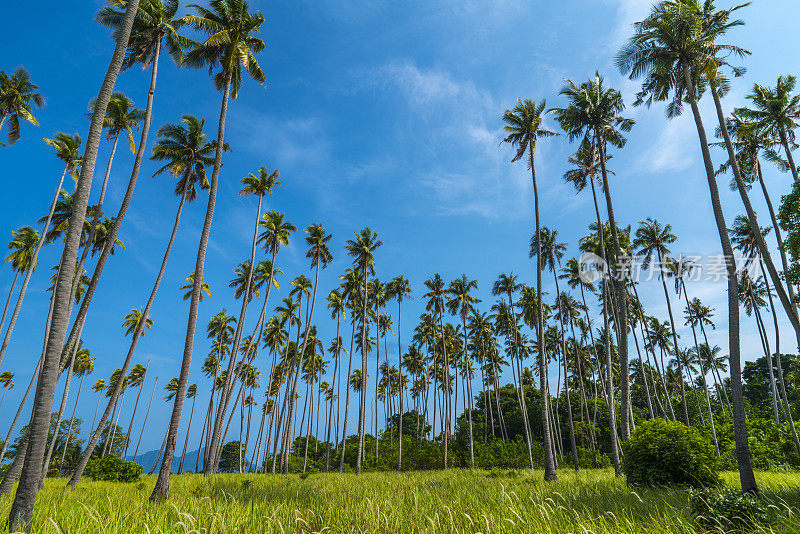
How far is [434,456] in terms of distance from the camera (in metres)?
40.5

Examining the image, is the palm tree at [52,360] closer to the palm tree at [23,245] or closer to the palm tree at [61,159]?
the palm tree at [61,159]

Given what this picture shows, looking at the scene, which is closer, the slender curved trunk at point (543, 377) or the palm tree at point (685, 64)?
the palm tree at point (685, 64)

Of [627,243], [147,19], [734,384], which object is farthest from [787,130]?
[147,19]

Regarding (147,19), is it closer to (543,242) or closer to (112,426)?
(543,242)

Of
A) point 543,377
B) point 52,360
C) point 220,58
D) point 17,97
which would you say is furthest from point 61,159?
point 543,377

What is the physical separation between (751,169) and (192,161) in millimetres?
33808

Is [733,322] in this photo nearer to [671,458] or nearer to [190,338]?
[671,458]

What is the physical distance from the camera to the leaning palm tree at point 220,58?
13.2 m

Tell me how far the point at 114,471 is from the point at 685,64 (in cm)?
3420

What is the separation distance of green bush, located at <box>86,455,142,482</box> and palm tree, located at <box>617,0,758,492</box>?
94.3ft

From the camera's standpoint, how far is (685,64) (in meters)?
14.3

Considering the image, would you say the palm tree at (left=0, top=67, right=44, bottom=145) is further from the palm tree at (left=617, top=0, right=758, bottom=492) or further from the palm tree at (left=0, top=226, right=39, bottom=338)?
the palm tree at (left=617, top=0, right=758, bottom=492)

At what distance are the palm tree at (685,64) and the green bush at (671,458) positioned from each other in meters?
1.92

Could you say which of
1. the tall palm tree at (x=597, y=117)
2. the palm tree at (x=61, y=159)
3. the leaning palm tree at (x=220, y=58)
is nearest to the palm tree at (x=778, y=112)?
the tall palm tree at (x=597, y=117)
